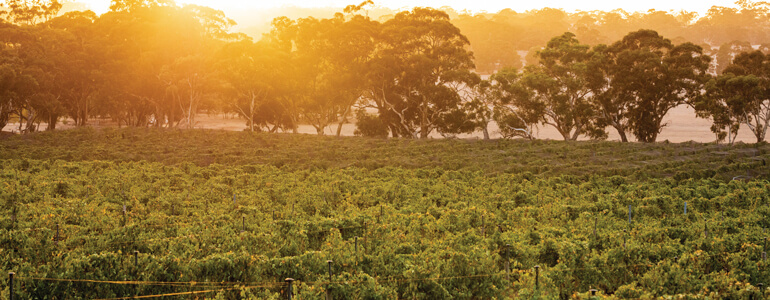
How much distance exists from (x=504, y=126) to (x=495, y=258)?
162ft

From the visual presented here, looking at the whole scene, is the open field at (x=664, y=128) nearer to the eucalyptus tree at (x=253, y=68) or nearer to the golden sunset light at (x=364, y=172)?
the golden sunset light at (x=364, y=172)

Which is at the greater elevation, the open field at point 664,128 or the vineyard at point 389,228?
the open field at point 664,128

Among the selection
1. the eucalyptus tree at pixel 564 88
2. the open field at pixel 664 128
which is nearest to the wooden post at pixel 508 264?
the eucalyptus tree at pixel 564 88

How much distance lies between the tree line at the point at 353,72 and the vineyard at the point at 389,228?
13.6m

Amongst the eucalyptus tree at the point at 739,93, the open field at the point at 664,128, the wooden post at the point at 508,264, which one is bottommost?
the wooden post at the point at 508,264

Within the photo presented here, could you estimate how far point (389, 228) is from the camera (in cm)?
2042

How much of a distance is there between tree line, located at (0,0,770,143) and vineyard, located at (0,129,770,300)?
44.5 ft

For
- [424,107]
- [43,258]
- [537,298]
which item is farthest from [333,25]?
[537,298]

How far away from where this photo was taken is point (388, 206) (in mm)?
25500

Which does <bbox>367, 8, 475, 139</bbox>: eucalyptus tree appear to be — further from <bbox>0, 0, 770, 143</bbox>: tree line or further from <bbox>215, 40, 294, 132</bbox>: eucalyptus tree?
<bbox>215, 40, 294, 132</bbox>: eucalyptus tree

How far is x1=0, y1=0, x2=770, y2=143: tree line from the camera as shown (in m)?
59.5

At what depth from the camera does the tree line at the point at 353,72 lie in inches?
2344

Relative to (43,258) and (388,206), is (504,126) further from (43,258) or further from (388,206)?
(43,258)

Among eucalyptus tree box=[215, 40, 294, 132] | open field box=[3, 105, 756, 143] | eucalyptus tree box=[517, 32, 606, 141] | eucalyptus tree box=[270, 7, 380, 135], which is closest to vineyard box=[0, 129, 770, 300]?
eucalyptus tree box=[517, 32, 606, 141]
